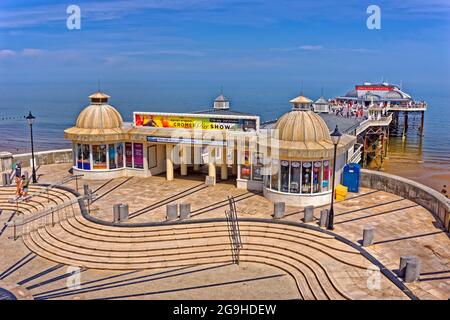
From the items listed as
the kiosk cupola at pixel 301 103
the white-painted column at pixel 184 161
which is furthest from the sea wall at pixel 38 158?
the kiosk cupola at pixel 301 103

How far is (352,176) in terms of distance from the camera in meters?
23.5

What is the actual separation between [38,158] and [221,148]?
14211mm

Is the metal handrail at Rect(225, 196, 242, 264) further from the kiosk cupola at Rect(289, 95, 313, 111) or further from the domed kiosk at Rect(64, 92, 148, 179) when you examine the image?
the domed kiosk at Rect(64, 92, 148, 179)

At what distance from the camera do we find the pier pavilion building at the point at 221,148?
21.3 m

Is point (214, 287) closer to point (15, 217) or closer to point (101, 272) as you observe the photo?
point (101, 272)

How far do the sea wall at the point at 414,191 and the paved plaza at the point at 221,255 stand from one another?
466mm

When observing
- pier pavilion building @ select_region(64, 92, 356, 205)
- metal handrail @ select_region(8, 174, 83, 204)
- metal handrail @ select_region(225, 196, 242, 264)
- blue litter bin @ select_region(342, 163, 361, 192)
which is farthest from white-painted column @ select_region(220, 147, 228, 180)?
metal handrail @ select_region(8, 174, 83, 204)

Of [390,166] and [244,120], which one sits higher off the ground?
[244,120]

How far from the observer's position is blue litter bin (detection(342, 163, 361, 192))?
919 inches
